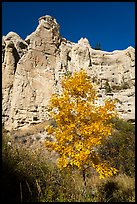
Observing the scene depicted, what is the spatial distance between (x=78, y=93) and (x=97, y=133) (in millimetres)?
1016

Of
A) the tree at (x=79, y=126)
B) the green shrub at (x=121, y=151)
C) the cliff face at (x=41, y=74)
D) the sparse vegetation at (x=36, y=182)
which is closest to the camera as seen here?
the sparse vegetation at (x=36, y=182)

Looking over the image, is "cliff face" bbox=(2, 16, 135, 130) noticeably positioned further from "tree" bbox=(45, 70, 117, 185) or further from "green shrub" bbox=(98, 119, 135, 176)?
"tree" bbox=(45, 70, 117, 185)

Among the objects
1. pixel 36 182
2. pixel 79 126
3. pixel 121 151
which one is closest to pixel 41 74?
pixel 121 151

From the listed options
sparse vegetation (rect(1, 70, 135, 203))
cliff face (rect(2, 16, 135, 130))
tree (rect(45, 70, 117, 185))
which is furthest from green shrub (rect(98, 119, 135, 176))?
cliff face (rect(2, 16, 135, 130))

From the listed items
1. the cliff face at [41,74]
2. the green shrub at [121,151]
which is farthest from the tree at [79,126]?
the cliff face at [41,74]

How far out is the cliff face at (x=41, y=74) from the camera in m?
22.8

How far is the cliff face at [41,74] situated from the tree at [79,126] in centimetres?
1429

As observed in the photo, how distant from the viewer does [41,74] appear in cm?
2461

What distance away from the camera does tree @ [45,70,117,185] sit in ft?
19.4

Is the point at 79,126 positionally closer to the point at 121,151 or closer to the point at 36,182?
the point at 36,182

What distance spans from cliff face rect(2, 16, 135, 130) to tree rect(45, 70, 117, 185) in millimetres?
14294

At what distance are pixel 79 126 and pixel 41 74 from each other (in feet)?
61.8

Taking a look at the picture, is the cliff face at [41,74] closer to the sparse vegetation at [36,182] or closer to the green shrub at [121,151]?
the green shrub at [121,151]

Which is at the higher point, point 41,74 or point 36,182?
point 41,74
